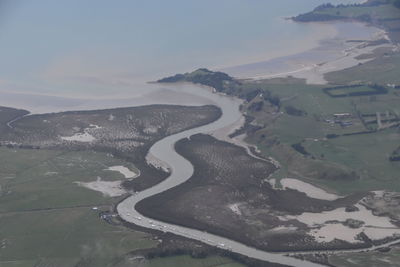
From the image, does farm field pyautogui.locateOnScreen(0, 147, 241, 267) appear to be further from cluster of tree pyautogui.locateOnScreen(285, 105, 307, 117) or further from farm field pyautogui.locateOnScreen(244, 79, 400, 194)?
cluster of tree pyautogui.locateOnScreen(285, 105, 307, 117)

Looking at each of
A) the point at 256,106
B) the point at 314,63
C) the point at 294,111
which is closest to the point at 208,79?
the point at 256,106

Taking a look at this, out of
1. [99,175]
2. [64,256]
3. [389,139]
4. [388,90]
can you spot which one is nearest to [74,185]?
[99,175]

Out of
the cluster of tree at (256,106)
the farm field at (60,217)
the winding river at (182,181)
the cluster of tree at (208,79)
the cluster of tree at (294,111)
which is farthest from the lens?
the cluster of tree at (208,79)

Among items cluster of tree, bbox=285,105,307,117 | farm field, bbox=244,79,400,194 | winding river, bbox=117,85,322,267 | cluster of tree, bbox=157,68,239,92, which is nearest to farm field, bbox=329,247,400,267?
winding river, bbox=117,85,322,267

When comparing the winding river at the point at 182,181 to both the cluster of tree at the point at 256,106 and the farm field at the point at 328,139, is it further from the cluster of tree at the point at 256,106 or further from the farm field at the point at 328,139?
the farm field at the point at 328,139

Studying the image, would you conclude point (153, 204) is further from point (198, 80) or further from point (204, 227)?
point (198, 80)

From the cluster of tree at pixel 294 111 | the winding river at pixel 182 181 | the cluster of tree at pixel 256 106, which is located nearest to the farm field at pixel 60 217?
the winding river at pixel 182 181

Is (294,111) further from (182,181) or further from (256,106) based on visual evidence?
(182,181)

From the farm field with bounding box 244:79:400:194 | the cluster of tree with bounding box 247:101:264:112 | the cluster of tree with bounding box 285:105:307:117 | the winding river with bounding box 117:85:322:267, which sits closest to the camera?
the winding river with bounding box 117:85:322:267
